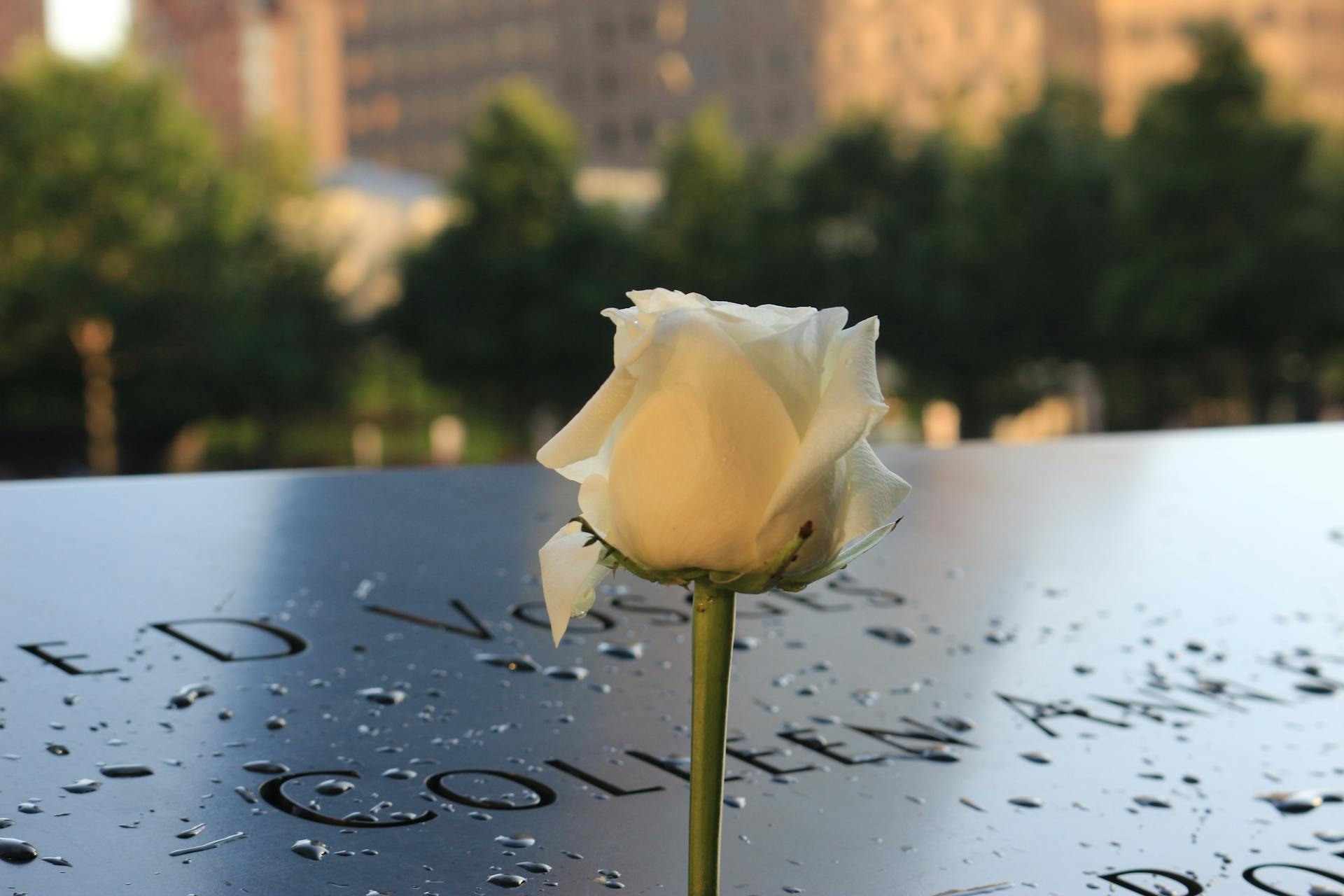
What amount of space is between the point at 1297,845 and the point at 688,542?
0.90m

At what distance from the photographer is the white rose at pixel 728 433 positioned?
0.76m

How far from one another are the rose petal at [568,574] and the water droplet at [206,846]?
51 centimetres

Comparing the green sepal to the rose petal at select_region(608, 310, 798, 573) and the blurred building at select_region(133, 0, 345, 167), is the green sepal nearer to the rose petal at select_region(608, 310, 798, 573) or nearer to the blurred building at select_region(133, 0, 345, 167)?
the rose petal at select_region(608, 310, 798, 573)

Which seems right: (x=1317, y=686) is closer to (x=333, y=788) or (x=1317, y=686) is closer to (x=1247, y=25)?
(x=333, y=788)

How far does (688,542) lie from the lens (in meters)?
0.77

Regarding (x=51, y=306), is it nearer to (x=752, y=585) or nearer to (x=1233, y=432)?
(x=1233, y=432)

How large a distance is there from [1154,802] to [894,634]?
62cm

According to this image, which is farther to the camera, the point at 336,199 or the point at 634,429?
the point at 336,199

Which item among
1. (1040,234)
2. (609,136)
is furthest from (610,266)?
(609,136)

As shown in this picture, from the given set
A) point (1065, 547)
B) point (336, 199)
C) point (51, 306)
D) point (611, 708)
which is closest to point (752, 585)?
point (611, 708)

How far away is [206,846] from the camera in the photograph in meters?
1.19

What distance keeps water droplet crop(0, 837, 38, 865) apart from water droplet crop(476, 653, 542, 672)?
0.69 m

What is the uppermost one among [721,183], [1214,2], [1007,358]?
[1214,2]

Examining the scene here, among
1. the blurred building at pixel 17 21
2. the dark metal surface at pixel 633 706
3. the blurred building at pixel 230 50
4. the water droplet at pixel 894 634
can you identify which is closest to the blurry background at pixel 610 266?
the dark metal surface at pixel 633 706
